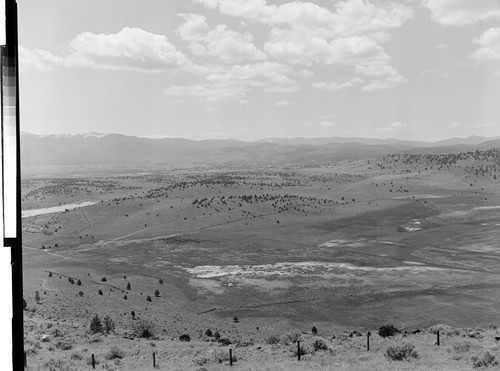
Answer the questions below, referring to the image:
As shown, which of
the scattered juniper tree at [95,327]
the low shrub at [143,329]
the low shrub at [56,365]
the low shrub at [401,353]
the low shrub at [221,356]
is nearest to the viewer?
the low shrub at [56,365]

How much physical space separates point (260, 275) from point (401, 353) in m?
19.2

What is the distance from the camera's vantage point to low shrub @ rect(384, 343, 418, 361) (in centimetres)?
1040

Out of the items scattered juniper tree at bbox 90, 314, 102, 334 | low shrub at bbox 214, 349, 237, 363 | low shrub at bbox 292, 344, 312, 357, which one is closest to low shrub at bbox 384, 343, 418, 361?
low shrub at bbox 292, 344, 312, 357

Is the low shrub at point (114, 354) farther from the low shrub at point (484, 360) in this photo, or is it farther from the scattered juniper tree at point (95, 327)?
the low shrub at point (484, 360)

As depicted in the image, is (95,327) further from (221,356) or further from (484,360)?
(484,360)

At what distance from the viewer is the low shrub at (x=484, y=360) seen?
9188 millimetres

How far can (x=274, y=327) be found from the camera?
19562 mm

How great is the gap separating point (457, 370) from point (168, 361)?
21.5 feet

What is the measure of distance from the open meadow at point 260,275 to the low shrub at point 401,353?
18cm

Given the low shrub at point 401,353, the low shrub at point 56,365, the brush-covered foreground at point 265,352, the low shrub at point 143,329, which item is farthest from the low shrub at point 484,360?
the low shrub at point 143,329

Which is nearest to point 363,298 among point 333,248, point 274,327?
point 274,327

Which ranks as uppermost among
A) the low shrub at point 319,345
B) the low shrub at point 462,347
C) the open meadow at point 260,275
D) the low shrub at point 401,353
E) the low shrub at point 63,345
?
the low shrub at point 401,353

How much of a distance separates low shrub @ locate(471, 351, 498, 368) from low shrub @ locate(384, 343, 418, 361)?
1410mm

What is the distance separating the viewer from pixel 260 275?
29297 mm
